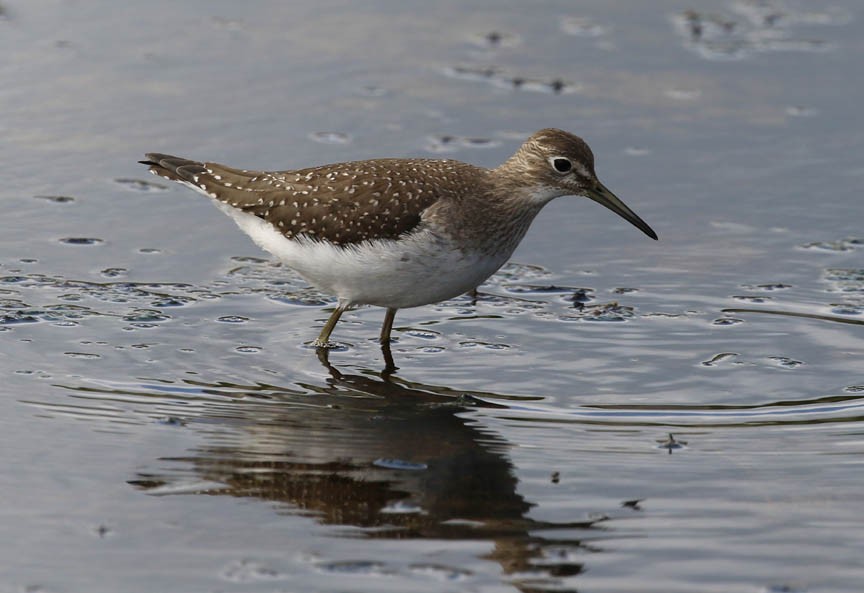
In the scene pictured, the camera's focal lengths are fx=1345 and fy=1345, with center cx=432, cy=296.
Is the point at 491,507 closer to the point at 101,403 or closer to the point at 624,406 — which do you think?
the point at 624,406

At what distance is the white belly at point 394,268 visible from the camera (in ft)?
31.4

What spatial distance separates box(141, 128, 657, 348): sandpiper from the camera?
31.6 feet

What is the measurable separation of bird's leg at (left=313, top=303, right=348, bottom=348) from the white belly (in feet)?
0.35

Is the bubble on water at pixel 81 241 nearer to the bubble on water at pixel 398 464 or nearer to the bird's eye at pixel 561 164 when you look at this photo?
the bird's eye at pixel 561 164

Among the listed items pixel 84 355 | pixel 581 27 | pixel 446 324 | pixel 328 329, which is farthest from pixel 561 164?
pixel 581 27

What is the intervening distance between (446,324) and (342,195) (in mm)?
1344

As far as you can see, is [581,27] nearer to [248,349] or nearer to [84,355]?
[248,349]

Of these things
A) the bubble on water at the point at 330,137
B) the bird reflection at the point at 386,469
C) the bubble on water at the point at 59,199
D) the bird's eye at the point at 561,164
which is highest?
the bubble on water at the point at 330,137

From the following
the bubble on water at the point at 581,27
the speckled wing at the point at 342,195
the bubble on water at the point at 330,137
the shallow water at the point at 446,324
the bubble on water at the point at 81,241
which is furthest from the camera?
the bubble on water at the point at 581,27

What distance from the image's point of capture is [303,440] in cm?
828

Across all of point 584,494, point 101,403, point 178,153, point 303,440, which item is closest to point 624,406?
point 584,494

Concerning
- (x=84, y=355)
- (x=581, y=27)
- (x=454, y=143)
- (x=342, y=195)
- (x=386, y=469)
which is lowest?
(x=386, y=469)

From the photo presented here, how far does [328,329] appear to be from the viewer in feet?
33.5

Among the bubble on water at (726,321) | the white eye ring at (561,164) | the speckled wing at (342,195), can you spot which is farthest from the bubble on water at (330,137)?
the bubble on water at (726,321)
